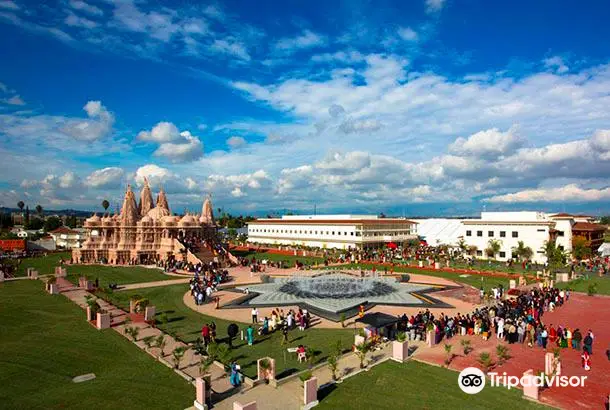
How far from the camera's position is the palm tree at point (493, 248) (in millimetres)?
55684

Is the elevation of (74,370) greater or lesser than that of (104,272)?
lesser

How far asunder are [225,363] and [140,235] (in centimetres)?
4346

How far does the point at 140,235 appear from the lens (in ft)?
180

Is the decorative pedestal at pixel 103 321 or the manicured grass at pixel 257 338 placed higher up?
the decorative pedestal at pixel 103 321

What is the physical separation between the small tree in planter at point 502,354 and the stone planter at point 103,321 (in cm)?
1965

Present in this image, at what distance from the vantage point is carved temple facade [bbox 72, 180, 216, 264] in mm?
53156

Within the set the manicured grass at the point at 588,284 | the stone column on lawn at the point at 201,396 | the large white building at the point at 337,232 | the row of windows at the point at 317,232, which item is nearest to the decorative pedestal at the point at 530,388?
the stone column on lawn at the point at 201,396

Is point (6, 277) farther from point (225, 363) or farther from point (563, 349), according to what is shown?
point (563, 349)

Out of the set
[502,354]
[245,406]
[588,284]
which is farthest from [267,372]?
[588,284]

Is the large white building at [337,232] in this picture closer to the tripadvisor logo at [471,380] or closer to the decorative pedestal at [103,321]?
the decorative pedestal at [103,321]

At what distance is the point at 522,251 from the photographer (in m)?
52.7

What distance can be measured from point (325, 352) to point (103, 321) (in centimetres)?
1240

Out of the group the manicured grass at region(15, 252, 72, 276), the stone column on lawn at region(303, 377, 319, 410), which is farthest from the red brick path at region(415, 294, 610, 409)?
the manicured grass at region(15, 252, 72, 276)

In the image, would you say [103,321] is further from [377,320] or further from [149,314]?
[377,320]
